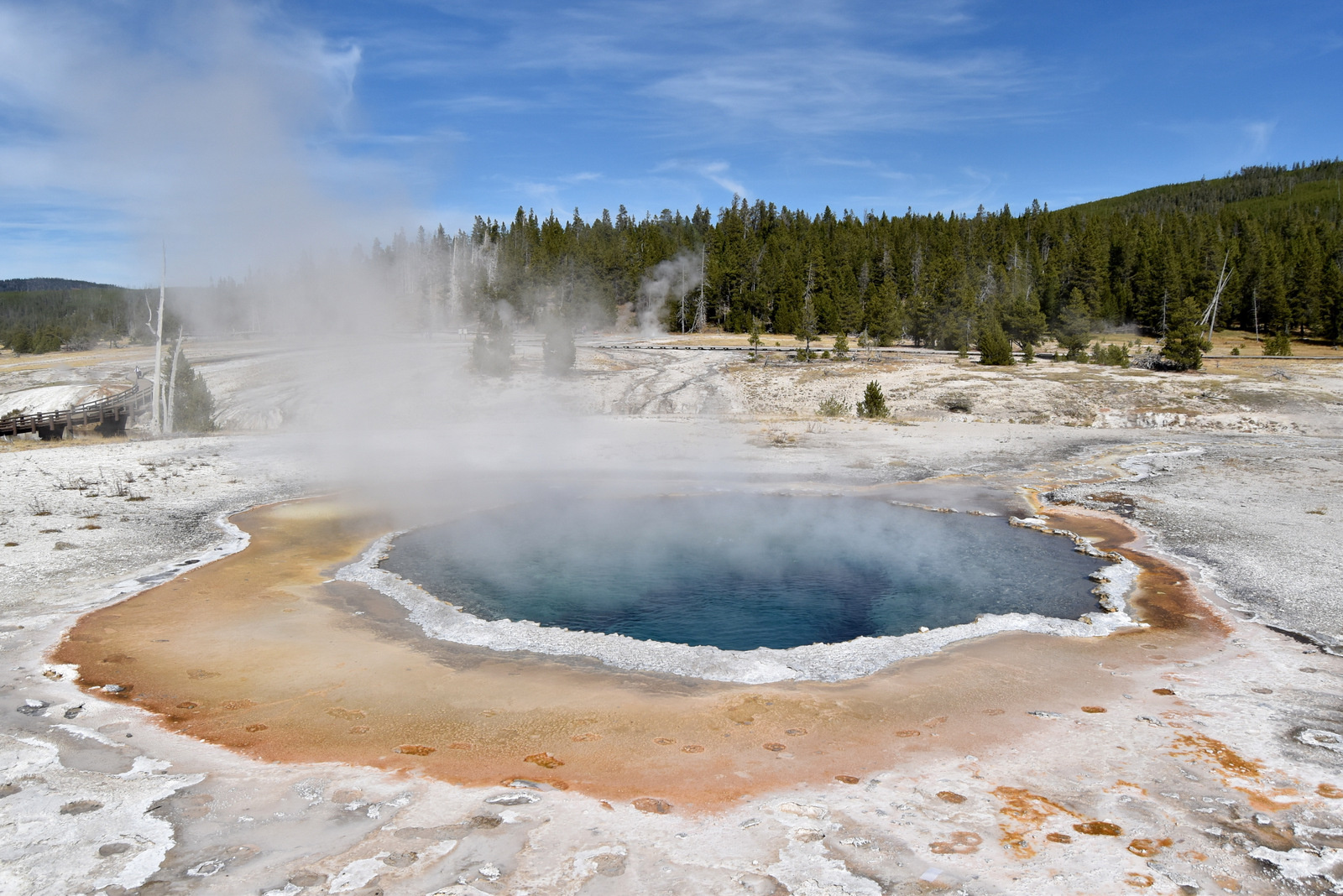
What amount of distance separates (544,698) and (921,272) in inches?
2613

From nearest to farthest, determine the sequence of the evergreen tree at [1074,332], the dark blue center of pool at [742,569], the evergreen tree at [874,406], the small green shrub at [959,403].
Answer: the dark blue center of pool at [742,569]
the evergreen tree at [874,406]
the small green shrub at [959,403]
the evergreen tree at [1074,332]

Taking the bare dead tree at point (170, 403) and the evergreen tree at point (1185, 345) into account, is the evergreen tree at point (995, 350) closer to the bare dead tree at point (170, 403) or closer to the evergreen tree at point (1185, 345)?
the evergreen tree at point (1185, 345)

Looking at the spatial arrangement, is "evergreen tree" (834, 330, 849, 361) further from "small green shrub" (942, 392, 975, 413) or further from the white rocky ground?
the white rocky ground

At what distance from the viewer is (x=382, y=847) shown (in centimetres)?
465

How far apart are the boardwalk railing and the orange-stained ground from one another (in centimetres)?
2061

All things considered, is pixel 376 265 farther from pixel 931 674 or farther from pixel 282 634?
pixel 931 674

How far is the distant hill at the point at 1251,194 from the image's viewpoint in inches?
4788

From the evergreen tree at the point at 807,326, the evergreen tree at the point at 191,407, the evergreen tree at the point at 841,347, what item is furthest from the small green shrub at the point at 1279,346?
the evergreen tree at the point at 191,407

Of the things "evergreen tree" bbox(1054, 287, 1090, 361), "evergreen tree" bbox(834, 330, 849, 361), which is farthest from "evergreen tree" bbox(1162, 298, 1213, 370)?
"evergreen tree" bbox(834, 330, 849, 361)

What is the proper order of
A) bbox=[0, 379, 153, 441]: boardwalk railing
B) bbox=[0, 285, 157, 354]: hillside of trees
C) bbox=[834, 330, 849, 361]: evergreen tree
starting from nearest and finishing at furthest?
bbox=[0, 379, 153, 441]: boardwalk railing → bbox=[834, 330, 849, 361]: evergreen tree → bbox=[0, 285, 157, 354]: hillside of trees

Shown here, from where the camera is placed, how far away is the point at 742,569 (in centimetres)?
1180

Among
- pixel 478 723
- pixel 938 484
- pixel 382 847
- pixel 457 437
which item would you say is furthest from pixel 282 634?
pixel 457 437

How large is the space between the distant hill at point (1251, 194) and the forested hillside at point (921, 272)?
34.0 m

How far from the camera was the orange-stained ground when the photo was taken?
19.2 ft
